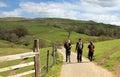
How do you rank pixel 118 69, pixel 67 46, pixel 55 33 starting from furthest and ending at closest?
pixel 55 33, pixel 67 46, pixel 118 69

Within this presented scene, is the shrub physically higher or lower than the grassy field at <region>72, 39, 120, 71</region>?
lower

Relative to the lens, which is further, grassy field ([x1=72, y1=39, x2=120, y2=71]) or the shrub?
the shrub

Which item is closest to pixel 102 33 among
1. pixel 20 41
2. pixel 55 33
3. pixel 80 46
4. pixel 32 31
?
pixel 55 33

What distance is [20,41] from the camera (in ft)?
458

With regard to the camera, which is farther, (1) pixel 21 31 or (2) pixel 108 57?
(1) pixel 21 31

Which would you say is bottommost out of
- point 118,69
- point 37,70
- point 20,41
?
point 20,41

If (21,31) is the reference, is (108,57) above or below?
above

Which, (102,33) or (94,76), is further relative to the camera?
(102,33)

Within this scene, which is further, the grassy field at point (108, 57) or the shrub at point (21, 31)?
the shrub at point (21, 31)

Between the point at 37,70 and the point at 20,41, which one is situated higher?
the point at 37,70

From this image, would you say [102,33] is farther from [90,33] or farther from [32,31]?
[32,31]

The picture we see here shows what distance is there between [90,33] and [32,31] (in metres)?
29.5

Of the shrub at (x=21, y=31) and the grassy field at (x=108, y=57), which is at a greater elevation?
the grassy field at (x=108, y=57)

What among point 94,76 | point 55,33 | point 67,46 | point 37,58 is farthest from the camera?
point 55,33
